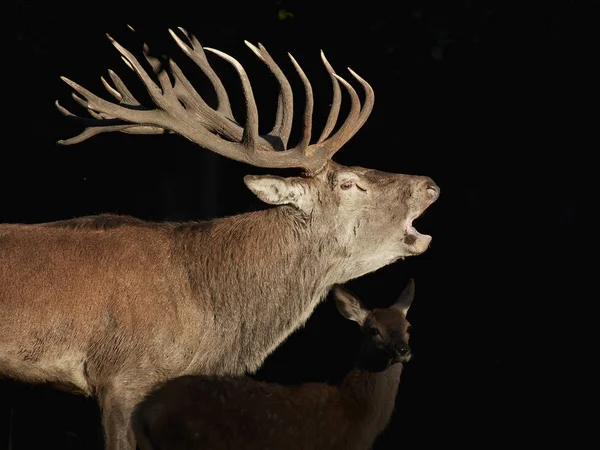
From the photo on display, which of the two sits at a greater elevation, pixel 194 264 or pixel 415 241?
pixel 415 241

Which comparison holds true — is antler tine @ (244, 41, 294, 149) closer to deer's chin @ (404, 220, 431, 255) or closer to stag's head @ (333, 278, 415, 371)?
deer's chin @ (404, 220, 431, 255)

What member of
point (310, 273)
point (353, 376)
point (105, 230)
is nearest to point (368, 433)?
point (353, 376)

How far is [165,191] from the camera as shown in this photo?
379 inches

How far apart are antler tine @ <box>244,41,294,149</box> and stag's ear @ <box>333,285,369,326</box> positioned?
0.85 meters

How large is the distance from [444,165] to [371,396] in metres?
3.46

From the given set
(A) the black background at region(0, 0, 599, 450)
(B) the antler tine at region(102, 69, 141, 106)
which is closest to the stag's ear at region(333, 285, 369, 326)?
(B) the antler tine at region(102, 69, 141, 106)

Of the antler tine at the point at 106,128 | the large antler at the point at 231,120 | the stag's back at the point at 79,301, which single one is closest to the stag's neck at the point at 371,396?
the stag's back at the point at 79,301

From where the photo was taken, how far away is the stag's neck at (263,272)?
6102mm

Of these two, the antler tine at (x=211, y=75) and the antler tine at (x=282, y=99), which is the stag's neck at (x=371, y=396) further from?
the antler tine at (x=211, y=75)

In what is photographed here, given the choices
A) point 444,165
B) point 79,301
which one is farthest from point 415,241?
point 444,165

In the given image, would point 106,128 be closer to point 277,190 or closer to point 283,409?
point 277,190

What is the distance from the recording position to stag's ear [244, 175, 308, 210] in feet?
19.6

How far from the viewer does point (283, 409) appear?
5.46 m

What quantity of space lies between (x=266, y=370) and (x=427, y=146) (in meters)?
2.11
